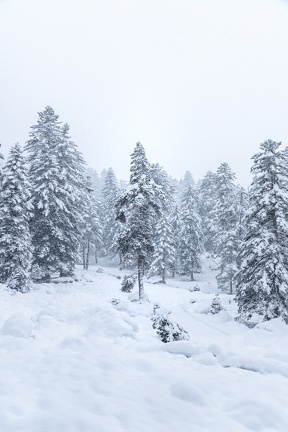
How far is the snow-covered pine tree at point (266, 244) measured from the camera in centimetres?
1672

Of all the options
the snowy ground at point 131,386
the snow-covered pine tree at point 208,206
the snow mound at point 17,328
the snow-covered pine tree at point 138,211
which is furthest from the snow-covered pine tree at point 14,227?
the snow-covered pine tree at point 208,206

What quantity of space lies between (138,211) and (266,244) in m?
10.2

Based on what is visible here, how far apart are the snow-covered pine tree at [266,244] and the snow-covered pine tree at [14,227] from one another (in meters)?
14.6

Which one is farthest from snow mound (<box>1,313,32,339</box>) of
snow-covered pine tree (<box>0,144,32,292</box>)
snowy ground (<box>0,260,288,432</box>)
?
snow-covered pine tree (<box>0,144,32,292</box>)

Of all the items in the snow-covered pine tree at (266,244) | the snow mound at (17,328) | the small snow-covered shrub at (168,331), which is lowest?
the small snow-covered shrub at (168,331)

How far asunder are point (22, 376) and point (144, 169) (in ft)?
65.9

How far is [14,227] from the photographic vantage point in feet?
71.1

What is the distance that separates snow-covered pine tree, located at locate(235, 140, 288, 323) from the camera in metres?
16.7

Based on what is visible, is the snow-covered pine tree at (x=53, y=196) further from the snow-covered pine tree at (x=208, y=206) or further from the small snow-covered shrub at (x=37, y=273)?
the snow-covered pine tree at (x=208, y=206)

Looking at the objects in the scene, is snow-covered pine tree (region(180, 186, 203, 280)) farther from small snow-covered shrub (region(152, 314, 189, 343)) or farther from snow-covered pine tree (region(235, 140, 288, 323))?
small snow-covered shrub (region(152, 314, 189, 343))

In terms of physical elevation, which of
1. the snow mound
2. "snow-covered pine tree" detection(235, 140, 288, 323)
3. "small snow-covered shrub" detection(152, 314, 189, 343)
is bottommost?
"small snow-covered shrub" detection(152, 314, 189, 343)

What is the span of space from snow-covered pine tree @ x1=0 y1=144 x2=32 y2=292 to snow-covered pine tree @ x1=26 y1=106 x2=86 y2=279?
1.67m

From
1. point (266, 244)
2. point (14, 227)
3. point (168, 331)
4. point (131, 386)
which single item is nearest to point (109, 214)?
point (14, 227)

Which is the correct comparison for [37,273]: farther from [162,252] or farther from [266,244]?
[162,252]
